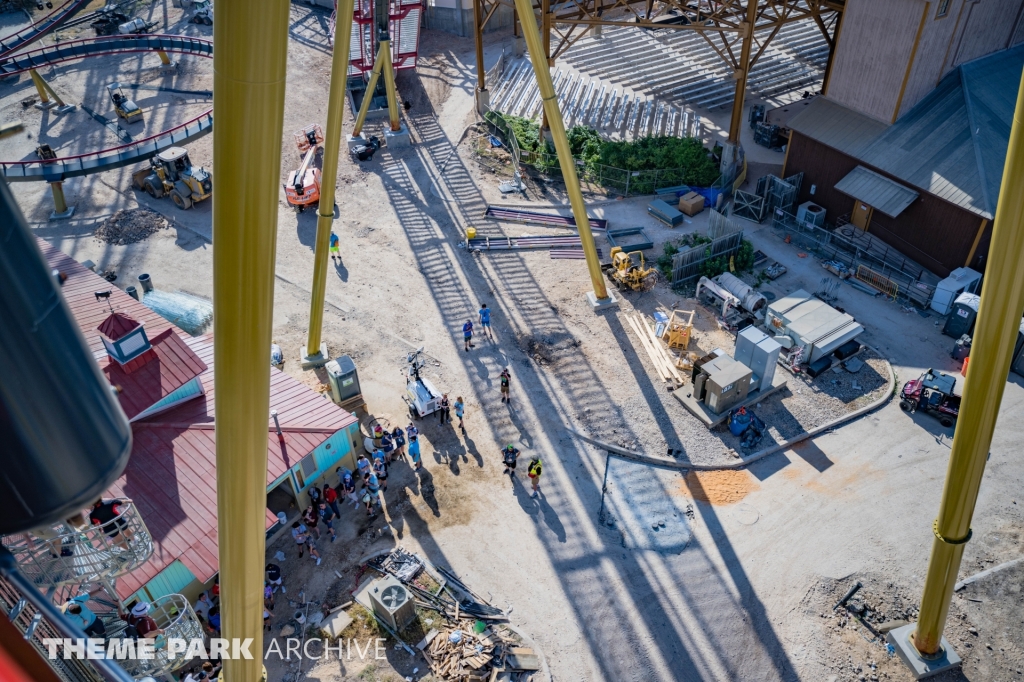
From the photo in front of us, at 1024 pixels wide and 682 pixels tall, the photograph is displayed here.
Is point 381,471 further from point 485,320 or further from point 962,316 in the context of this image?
point 962,316

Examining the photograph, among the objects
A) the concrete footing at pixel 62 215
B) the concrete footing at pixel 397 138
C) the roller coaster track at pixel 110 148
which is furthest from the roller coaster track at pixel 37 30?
the concrete footing at pixel 397 138

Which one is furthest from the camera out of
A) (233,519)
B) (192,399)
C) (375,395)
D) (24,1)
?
(24,1)

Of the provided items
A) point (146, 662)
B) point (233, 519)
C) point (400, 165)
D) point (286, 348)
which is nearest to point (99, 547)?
point (233, 519)

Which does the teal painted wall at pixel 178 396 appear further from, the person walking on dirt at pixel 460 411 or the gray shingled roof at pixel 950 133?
the gray shingled roof at pixel 950 133

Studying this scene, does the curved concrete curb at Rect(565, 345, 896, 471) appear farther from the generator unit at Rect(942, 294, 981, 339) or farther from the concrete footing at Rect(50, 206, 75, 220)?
the concrete footing at Rect(50, 206, 75, 220)

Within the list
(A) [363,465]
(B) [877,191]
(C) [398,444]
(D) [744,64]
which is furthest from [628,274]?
(A) [363,465]

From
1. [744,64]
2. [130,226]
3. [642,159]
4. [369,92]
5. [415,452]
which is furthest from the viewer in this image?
[369,92]

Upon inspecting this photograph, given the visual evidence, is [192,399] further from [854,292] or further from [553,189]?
[854,292]
